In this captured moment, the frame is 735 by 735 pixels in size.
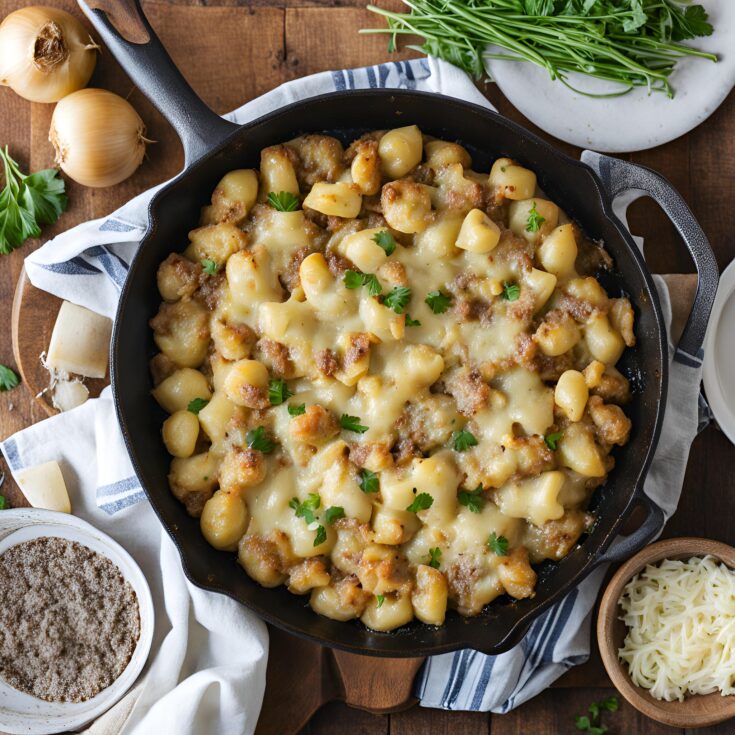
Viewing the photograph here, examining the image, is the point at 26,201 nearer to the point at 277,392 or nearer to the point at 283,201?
the point at 283,201

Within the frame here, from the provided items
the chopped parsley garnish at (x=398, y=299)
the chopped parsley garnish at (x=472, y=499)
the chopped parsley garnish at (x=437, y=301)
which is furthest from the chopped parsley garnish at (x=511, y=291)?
the chopped parsley garnish at (x=472, y=499)

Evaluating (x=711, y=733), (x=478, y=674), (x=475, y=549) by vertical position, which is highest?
(x=475, y=549)

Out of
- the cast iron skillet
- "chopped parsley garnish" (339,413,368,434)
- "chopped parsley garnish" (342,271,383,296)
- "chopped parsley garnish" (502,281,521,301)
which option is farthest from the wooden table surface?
"chopped parsley garnish" (339,413,368,434)

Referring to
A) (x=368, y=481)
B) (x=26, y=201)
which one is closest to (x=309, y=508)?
(x=368, y=481)

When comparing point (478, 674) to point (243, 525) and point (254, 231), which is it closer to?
Result: point (243, 525)

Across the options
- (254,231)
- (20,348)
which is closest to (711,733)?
(254,231)

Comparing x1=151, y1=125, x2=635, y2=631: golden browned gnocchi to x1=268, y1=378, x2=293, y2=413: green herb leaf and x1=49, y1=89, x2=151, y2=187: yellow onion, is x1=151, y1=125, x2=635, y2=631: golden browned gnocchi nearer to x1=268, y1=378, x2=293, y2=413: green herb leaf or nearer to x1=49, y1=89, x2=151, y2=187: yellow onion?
x1=268, y1=378, x2=293, y2=413: green herb leaf
